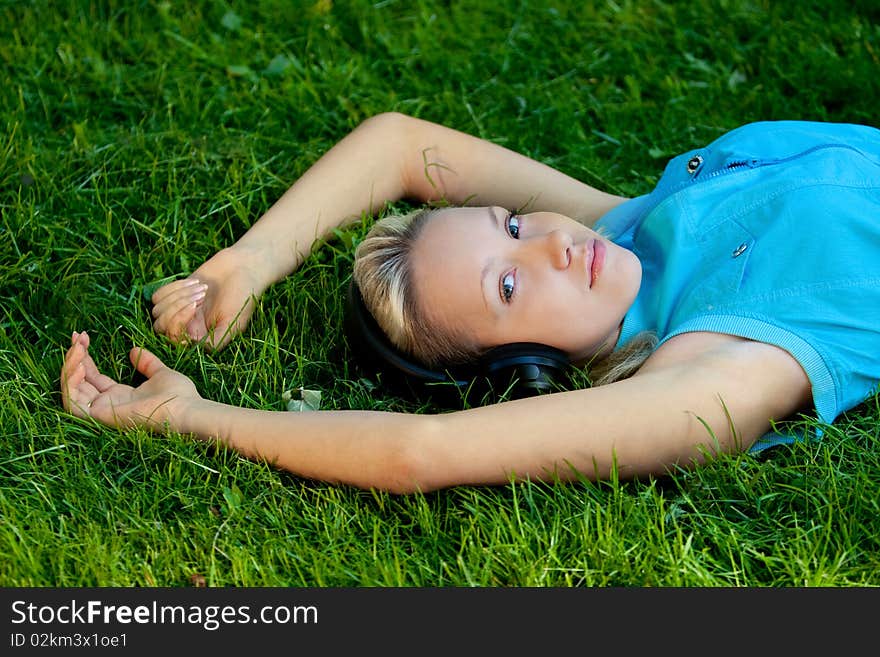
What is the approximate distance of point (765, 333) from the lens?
3221mm

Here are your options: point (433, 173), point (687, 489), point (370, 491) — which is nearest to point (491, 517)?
point (370, 491)

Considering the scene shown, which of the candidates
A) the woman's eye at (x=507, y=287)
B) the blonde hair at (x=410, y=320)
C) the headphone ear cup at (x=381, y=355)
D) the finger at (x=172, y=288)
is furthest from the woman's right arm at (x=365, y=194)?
the woman's eye at (x=507, y=287)

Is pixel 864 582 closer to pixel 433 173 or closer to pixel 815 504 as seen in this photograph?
pixel 815 504

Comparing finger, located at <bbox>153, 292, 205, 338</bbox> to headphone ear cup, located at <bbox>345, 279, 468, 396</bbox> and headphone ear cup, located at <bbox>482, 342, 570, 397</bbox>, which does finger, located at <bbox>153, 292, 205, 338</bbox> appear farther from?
headphone ear cup, located at <bbox>482, 342, 570, 397</bbox>

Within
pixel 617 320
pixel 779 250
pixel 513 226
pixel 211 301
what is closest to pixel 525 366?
pixel 617 320

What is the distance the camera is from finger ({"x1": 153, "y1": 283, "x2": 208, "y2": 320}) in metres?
3.89

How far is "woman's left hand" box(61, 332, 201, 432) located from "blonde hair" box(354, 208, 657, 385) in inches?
26.0


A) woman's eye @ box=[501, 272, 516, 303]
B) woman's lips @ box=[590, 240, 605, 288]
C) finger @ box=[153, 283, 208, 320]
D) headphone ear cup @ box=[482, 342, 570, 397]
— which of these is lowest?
finger @ box=[153, 283, 208, 320]

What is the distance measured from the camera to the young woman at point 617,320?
3.13 m

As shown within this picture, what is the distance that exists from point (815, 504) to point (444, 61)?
3.16m

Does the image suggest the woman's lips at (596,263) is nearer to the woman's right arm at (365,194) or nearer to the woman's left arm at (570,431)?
the woman's left arm at (570,431)

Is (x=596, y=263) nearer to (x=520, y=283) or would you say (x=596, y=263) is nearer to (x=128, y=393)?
(x=520, y=283)

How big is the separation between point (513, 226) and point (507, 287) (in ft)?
0.85

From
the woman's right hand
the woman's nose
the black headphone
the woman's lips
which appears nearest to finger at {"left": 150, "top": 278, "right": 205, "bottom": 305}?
the woman's right hand
